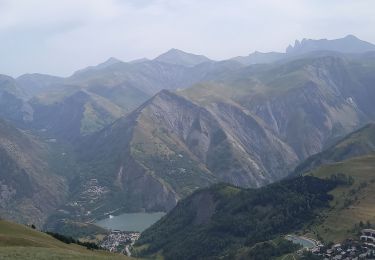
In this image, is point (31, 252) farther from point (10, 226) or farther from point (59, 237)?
point (59, 237)

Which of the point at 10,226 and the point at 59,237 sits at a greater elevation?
the point at 10,226

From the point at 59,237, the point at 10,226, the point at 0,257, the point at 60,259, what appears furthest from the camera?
the point at 59,237

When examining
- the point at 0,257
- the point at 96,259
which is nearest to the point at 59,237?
the point at 96,259

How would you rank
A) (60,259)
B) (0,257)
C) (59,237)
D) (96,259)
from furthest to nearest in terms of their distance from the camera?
(59,237), (96,259), (60,259), (0,257)

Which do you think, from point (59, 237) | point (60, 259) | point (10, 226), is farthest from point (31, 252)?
point (59, 237)

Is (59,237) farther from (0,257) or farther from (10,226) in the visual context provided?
(0,257)

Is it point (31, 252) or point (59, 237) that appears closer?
point (31, 252)

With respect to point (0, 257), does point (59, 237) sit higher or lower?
lower

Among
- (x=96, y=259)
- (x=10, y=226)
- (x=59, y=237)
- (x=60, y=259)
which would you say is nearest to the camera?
(x=60, y=259)

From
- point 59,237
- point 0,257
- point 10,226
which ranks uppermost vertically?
point 0,257
